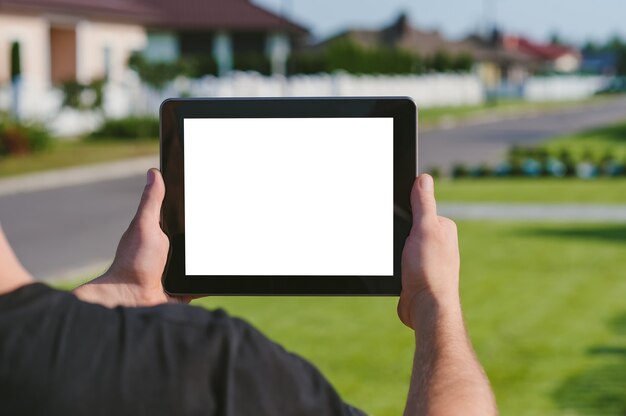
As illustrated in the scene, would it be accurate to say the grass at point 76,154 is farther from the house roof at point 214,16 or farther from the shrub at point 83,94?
the house roof at point 214,16

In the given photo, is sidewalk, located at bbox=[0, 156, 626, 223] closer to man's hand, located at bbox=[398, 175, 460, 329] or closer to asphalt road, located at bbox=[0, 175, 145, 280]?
asphalt road, located at bbox=[0, 175, 145, 280]

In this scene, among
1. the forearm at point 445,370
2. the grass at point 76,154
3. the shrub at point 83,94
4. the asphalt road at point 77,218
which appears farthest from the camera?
the shrub at point 83,94

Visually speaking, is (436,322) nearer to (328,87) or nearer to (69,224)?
(69,224)

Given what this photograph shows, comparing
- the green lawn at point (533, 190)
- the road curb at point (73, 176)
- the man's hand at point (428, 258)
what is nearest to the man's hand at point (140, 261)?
the man's hand at point (428, 258)

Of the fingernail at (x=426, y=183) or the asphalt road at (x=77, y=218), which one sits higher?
the fingernail at (x=426, y=183)

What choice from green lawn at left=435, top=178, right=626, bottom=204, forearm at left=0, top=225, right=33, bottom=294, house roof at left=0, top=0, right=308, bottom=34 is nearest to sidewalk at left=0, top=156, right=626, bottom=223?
green lawn at left=435, top=178, right=626, bottom=204

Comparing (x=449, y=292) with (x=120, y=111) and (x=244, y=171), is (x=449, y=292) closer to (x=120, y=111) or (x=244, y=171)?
(x=244, y=171)

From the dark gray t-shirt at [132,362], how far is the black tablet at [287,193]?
38cm

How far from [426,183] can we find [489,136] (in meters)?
35.3

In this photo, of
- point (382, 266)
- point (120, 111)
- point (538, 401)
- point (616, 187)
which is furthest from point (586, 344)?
point (120, 111)

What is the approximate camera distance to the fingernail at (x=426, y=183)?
1.96m

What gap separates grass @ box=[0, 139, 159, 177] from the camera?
924 inches

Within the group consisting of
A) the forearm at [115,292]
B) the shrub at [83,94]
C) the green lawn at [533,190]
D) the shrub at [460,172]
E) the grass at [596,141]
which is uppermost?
the shrub at [83,94]

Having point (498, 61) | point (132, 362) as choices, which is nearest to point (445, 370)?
point (132, 362)
